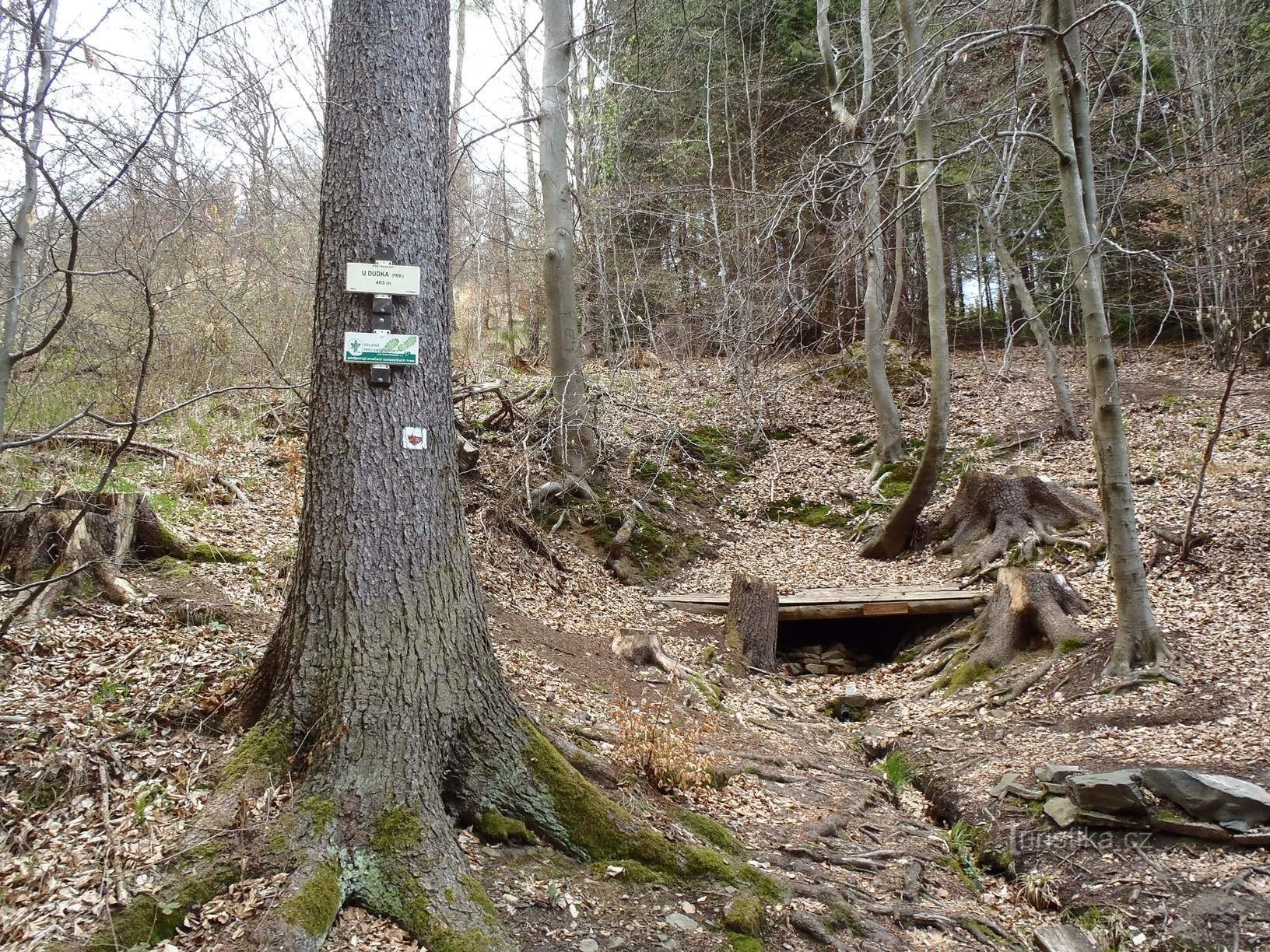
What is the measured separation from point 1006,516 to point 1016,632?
2876mm

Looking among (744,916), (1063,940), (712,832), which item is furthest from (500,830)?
(1063,940)

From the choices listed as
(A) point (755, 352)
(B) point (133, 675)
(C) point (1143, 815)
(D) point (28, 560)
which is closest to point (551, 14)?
(A) point (755, 352)

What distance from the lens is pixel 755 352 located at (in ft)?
34.7

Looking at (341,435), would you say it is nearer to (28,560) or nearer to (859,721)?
(28,560)

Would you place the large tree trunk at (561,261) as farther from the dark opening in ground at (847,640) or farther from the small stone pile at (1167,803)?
the small stone pile at (1167,803)

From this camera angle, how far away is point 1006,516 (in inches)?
381

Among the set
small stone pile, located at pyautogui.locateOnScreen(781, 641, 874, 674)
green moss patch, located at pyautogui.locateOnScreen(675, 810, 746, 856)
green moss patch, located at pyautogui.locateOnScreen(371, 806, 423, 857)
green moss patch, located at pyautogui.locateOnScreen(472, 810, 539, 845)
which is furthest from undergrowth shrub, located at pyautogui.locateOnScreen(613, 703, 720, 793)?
small stone pile, located at pyautogui.locateOnScreen(781, 641, 874, 674)

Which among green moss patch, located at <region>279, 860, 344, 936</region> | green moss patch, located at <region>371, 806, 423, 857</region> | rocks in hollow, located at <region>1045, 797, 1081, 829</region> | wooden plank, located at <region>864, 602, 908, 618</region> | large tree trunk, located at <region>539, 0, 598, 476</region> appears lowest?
rocks in hollow, located at <region>1045, 797, 1081, 829</region>

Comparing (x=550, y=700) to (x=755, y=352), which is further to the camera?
(x=755, y=352)

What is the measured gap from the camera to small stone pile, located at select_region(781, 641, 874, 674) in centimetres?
838

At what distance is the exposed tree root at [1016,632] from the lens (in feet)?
22.4

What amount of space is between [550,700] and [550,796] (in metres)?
1.72

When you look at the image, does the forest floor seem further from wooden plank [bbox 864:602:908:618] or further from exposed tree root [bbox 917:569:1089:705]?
wooden plank [bbox 864:602:908:618]

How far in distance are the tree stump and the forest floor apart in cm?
23
